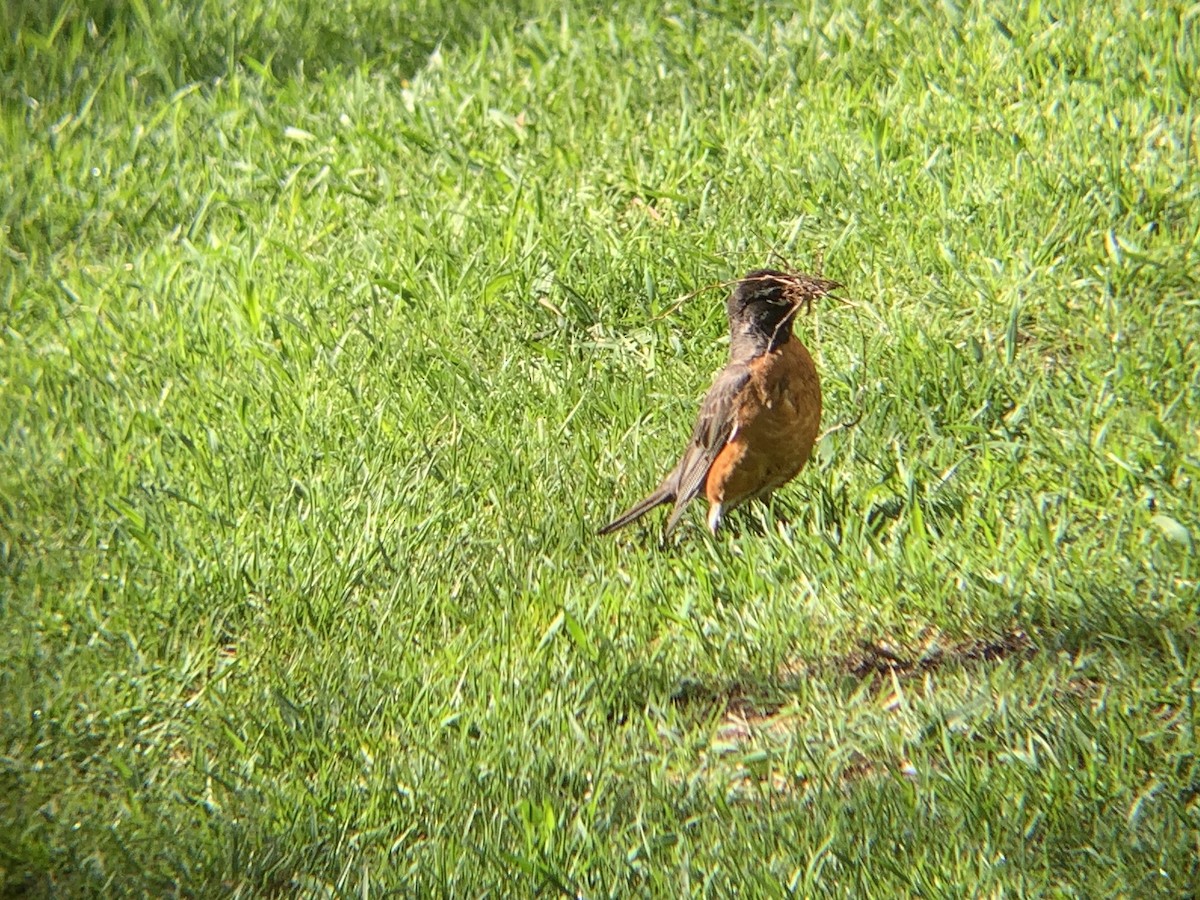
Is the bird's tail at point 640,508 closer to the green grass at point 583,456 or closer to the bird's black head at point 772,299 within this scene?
the green grass at point 583,456

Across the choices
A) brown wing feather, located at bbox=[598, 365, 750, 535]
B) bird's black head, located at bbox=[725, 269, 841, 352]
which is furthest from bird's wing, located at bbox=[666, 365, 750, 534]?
bird's black head, located at bbox=[725, 269, 841, 352]

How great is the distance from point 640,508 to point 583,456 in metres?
0.28

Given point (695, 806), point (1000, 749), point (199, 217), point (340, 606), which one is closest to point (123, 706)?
point (340, 606)

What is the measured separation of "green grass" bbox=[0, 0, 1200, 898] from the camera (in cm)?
348

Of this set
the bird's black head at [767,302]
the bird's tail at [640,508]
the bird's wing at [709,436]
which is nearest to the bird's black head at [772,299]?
the bird's black head at [767,302]

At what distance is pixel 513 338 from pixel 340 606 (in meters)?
1.38

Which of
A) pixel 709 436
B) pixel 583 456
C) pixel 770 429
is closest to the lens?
pixel 770 429

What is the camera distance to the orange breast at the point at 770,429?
14.5 ft

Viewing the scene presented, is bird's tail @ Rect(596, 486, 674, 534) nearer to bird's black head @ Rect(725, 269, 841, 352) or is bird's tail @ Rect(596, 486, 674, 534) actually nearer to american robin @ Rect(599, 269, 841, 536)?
american robin @ Rect(599, 269, 841, 536)

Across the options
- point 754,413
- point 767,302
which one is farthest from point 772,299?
point 754,413

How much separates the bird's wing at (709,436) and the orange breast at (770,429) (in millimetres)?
25

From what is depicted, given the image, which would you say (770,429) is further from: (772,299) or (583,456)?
(583,456)

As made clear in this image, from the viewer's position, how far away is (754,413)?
4.42 meters

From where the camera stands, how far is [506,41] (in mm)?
6641
